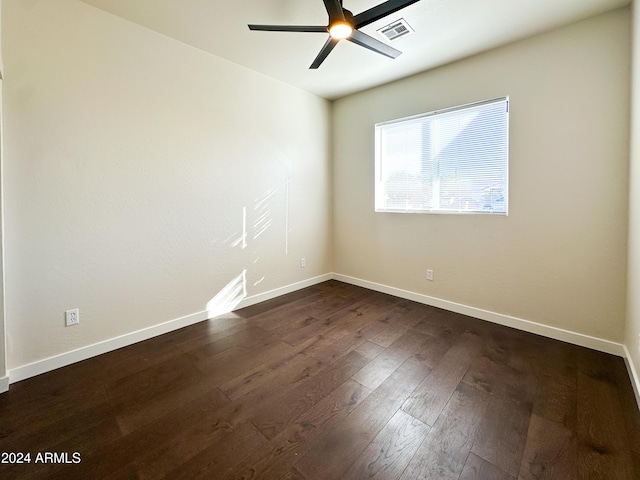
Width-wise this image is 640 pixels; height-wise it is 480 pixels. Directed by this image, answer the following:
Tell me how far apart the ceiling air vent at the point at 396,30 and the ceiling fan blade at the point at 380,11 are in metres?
0.65

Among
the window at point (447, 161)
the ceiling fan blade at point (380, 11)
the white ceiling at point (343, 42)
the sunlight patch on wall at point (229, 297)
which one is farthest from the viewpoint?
the sunlight patch on wall at point (229, 297)

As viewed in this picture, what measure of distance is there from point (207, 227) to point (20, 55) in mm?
1743

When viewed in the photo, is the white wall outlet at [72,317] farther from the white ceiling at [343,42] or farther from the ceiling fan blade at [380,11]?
the ceiling fan blade at [380,11]

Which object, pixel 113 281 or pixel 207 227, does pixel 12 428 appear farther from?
pixel 207 227

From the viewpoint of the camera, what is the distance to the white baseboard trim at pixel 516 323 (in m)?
2.26

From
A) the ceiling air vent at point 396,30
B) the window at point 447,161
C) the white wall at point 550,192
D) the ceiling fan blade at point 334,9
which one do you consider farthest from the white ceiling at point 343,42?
the window at point 447,161

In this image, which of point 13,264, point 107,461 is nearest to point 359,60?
point 13,264

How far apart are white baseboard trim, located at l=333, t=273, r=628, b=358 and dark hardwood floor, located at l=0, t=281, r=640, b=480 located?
0.29 ft

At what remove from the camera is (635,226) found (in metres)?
1.87

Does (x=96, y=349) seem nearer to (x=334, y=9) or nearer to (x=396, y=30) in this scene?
(x=334, y=9)

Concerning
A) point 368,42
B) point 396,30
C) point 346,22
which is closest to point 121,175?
point 346,22

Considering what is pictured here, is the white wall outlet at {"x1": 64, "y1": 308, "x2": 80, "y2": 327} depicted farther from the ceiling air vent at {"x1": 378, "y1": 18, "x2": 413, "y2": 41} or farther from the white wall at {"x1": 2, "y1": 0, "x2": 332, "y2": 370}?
the ceiling air vent at {"x1": 378, "y1": 18, "x2": 413, "y2": 41}

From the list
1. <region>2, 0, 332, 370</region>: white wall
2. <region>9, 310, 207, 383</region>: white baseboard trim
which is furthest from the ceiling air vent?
<region>9, 310, 207, 383</region>: white baseboard trim

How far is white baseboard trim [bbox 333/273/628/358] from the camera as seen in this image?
226 centimetres
